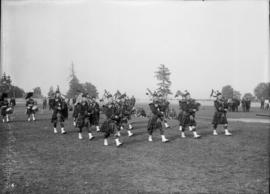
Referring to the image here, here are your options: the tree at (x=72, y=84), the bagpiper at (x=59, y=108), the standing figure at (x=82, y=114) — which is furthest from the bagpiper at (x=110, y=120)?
the tree at (x=72, y=84)

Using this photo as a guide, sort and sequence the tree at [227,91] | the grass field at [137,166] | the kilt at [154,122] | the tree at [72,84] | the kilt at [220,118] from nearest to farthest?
the grass field at [137,166], the kilt at [154,122], the kilt at [220,118], the tree at [227,91], the tree at [72,84]

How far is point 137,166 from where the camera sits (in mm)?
9438

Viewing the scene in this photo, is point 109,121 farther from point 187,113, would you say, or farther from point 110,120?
point 187,113

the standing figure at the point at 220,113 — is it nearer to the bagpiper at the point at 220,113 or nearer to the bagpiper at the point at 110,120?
the bagpiper at the point at 220,113

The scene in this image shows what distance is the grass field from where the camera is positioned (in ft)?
23.7

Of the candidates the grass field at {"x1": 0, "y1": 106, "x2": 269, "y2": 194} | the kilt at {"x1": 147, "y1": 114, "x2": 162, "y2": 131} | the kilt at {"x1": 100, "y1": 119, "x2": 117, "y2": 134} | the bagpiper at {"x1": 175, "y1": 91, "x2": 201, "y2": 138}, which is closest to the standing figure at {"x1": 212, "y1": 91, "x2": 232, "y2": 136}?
the grass field at {"x1": 0, "y1": 106, "x2": 269, "y2": 194}

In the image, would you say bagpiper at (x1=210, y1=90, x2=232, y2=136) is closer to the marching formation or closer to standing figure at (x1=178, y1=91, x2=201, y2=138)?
the marching formation

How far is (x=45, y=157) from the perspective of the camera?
35.6 feet

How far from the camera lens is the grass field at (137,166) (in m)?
7.21

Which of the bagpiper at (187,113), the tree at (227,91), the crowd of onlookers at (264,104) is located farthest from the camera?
the tree at (227,91)

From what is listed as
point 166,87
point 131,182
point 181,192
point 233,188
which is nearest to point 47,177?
point 131,182

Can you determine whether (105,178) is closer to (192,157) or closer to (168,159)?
(168,159)

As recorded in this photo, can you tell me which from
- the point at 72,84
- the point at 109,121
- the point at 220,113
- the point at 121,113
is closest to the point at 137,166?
the point at 109,121

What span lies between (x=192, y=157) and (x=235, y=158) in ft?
5.25
